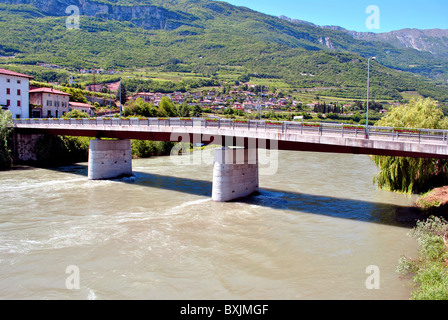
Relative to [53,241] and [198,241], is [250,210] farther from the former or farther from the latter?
[53,241]

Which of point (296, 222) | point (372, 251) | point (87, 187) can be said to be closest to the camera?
point (372, 251)

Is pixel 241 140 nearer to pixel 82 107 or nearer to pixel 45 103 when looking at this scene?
pixel 45 103

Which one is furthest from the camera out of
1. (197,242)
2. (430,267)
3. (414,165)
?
(414,165)

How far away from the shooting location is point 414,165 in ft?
92.3

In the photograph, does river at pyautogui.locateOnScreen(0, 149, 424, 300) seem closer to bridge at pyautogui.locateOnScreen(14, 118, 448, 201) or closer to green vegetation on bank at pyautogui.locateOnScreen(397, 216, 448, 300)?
green vegetation on bank at pyautogui.locateOnScreen(397, 216, 448, 300)

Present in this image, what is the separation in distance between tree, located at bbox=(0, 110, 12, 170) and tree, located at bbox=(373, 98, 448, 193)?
132 feet

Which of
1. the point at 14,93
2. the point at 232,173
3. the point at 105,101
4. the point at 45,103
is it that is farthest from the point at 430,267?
the point at 105,101

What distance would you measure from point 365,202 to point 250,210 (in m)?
9.00

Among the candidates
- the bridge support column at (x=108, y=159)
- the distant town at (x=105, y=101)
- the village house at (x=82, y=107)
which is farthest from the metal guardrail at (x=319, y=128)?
the village house at (x=82, y=107)

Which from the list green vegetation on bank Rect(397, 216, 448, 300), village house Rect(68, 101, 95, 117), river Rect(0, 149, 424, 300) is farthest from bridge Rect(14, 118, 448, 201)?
village house Rect(68, 101, 95, 117)

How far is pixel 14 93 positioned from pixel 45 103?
908cm

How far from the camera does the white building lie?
5650 cm
